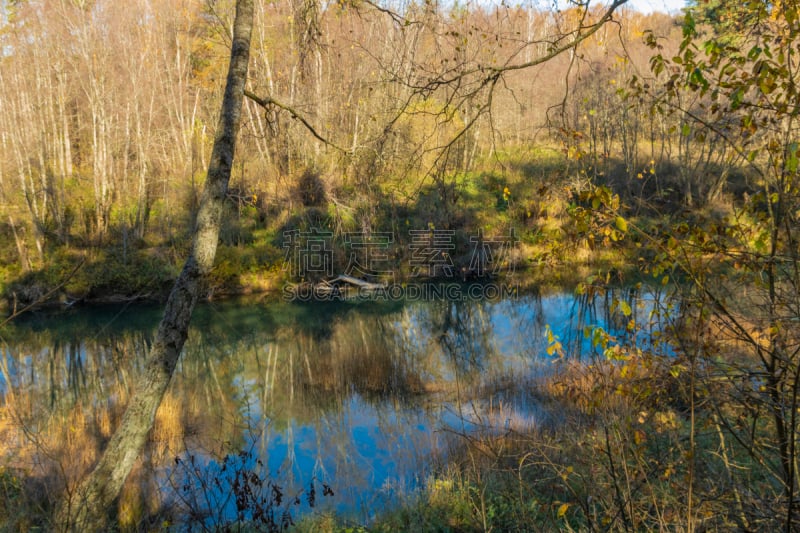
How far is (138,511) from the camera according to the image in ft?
17.7

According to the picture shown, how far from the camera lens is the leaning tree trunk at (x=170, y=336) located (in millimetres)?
3543

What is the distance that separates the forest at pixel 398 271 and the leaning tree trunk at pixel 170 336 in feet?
0.07

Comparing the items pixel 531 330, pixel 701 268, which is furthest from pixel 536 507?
pixel 531 330

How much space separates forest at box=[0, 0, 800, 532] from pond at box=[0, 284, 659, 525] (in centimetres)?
8

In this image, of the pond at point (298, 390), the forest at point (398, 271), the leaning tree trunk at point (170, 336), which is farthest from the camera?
the pond at point (298, 390)

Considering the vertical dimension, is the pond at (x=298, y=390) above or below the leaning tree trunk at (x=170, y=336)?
below

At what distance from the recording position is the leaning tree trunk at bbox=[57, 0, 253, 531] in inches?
139

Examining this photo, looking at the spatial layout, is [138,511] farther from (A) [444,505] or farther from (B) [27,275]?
(B) [27,275]

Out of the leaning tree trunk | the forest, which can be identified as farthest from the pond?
the leaning tree trunk

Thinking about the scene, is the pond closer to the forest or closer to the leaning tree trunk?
the forest

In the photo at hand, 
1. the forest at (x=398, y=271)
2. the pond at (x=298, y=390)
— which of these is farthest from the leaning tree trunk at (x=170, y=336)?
the pond at (x=298, y=390)

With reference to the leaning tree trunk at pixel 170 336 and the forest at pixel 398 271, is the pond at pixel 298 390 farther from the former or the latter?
Result: the leaning tree trunk at pixel 170 336

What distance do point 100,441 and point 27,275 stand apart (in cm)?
1103

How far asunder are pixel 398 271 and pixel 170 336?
1429 centimetres
